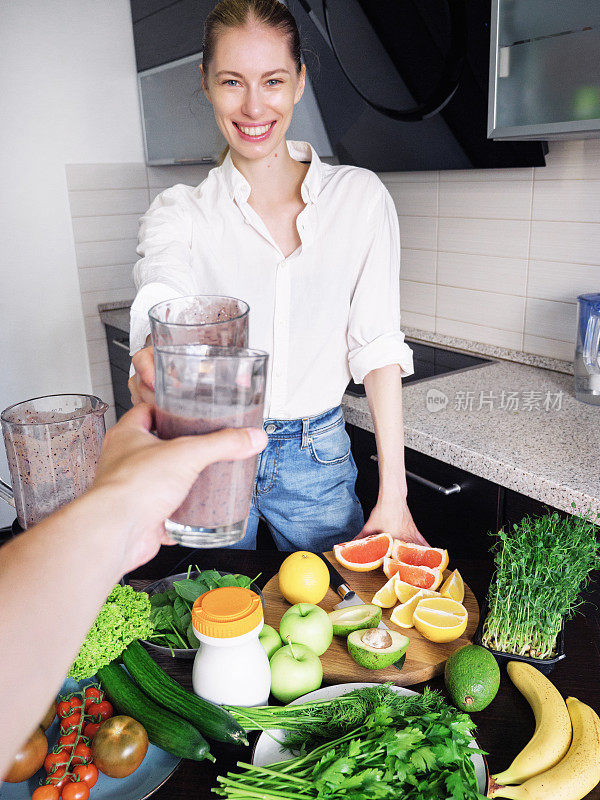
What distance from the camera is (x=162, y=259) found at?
120 cm

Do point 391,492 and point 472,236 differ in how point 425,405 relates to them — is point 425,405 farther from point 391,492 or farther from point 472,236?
point 472,236

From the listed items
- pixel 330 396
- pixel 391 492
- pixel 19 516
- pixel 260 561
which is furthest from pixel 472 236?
pixel 19 516

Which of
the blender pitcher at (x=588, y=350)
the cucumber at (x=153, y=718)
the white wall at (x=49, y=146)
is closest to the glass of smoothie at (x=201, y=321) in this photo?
the cucumber at (x=153, y=718)

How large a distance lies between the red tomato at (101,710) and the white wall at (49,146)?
2.36 m

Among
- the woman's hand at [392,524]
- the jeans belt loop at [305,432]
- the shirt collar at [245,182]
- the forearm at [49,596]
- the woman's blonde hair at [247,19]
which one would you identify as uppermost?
the woman's blonde hair at [247,19]

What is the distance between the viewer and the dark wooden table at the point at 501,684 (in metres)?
0.76

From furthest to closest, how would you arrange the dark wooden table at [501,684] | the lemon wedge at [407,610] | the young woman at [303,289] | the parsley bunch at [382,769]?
the young woman at [303,289] → the lemon wedge at [407,610] → the dark wooden table at [501,684] → the parsley bunch at [382,769]

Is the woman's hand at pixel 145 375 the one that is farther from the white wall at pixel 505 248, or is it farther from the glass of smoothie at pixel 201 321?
the white wall at pixel 505 248

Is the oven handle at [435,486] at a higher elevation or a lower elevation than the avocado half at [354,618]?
lower

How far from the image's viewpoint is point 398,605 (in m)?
1.04

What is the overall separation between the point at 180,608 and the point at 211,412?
0.53 m

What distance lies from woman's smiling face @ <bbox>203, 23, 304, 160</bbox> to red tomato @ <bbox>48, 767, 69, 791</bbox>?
1.13 meters

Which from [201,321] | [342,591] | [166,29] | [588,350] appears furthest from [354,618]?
[166,29]

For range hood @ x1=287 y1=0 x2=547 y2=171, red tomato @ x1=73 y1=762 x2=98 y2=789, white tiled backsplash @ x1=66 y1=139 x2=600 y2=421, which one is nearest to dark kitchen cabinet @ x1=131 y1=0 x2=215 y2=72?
range hood @ x1=287 y1=0 x2=547 y2=171
